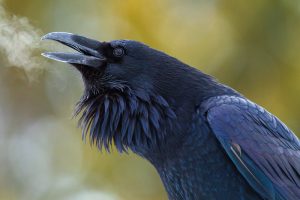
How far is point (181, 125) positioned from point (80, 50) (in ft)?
3.45

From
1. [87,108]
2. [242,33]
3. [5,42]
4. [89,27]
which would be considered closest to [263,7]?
[242,33]

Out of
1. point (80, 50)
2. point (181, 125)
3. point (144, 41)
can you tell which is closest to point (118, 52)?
point (80, 50)

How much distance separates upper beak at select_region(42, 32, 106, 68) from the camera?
6891 millimetres

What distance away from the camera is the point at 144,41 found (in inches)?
449

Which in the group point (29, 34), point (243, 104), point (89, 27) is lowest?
point (89, 27)

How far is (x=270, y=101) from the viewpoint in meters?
11.2

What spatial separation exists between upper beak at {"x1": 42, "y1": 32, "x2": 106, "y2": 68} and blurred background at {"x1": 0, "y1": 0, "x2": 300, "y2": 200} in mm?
3856

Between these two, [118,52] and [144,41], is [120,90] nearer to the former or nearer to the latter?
[118,52]

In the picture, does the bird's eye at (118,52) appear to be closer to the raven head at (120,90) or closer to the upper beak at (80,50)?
the raven head at (120,90)

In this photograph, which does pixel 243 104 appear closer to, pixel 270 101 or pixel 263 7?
pixel 270 101

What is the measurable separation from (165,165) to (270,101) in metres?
4.84

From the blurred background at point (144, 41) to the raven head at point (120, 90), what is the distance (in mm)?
3850

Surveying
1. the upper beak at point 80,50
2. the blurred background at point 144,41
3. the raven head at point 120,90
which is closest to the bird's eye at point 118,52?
the raven head at point 120,90

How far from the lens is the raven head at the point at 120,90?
6.83m
